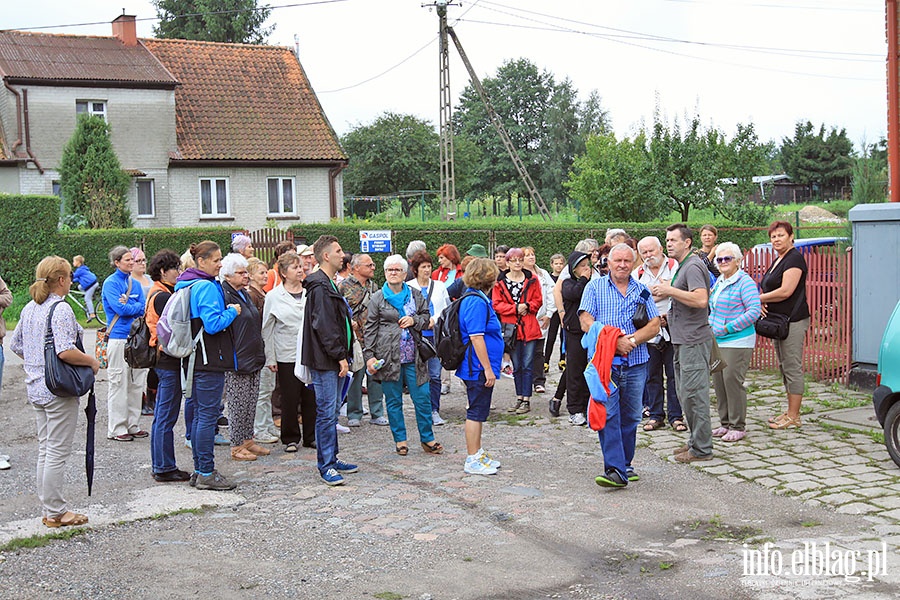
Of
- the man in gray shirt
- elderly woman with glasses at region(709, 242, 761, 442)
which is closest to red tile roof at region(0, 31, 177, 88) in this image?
elderly woman with glasses at region(709, 242, 761, 442)

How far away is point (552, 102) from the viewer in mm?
79250

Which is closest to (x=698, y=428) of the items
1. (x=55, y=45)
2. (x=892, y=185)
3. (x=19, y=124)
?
(x=892, y=185)

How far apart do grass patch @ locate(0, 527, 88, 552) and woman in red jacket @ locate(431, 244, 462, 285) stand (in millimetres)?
5849

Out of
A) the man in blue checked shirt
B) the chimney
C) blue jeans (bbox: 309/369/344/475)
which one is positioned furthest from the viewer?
the chimney

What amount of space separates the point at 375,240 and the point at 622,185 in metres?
10.3

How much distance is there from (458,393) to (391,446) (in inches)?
129

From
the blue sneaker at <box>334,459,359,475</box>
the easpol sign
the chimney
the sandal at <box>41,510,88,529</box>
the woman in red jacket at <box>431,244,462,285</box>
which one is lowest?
the blue sneaker at <box>334,459,359,475</box>

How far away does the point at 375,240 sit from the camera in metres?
25.8

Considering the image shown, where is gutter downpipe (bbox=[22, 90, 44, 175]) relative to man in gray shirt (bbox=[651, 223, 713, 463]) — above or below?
above

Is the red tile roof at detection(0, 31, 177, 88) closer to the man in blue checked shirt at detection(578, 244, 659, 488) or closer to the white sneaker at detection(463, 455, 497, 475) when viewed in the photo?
the white sneaker at detection(463, 455, 497, 475)

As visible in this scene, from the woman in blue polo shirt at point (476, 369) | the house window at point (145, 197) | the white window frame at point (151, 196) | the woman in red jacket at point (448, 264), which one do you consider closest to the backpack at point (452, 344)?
the woman in blue polo shirt at point (476, 369)

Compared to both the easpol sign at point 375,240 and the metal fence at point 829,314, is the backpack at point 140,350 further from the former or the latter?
the easpol sign at point 375,240

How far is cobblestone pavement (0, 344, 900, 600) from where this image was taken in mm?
5391

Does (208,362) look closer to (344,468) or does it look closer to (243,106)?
(344,468)
